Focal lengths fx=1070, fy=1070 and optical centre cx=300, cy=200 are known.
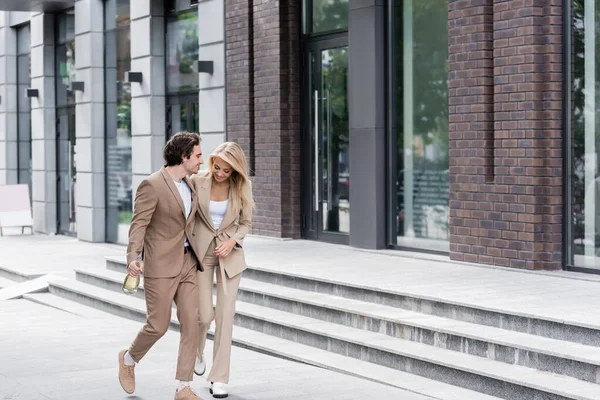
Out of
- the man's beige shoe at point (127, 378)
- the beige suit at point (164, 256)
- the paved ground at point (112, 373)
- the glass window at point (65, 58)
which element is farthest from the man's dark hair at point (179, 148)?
the glass window at point (65, 58)

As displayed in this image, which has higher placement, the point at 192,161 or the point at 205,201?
the point at 192,161

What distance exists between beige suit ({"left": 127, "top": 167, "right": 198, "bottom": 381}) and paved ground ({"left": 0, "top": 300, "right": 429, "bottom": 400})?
0.64 m

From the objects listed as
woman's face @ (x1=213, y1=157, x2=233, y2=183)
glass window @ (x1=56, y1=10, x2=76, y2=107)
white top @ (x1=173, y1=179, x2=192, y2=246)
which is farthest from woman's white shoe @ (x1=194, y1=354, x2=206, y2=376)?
glass window @ (x1=56, y1=10, x2=76, y2=107)

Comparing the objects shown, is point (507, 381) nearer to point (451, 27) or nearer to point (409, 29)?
point (451, 27)

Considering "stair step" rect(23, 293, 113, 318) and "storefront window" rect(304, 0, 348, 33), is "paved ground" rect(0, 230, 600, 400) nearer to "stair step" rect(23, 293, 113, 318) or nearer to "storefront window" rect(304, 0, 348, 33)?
"stair step" rect(23, 293, 113, 318)

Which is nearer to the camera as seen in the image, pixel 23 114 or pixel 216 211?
pixel 216 211

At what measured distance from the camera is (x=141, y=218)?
23.7 ft

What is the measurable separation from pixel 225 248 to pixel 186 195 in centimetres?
49

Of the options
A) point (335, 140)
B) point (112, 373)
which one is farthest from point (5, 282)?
point (112, 373)

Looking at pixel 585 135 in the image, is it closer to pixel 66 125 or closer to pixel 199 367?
pixel 199 367

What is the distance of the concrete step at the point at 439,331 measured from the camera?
24.5 feet

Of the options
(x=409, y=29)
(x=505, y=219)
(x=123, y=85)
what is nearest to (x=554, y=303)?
(x=505, y=219)

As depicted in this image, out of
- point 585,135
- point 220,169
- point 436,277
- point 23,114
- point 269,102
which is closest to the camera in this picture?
point 220,169

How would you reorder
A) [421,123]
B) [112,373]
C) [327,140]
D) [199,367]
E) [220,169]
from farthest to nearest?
[327,140] < [421,123] < [112,373] < [199,367] < [220,169]
